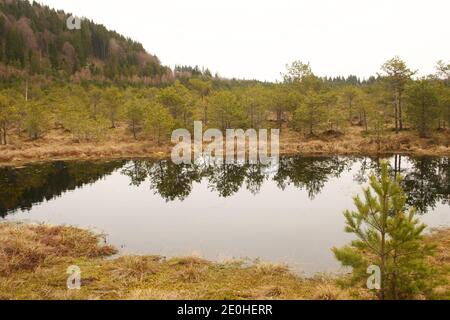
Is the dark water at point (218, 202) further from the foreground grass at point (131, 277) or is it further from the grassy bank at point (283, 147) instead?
the grassy bank at point (283, 147)

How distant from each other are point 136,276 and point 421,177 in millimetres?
30578

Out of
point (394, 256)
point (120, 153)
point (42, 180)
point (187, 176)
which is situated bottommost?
point (42, 180)

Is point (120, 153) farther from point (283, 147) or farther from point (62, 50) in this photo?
point (62, 50)

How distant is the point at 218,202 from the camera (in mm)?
29266

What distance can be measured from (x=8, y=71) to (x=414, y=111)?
117517 mm

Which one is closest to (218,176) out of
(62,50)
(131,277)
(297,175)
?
(297,175)

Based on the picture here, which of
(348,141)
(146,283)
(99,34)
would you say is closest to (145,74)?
(99,34)

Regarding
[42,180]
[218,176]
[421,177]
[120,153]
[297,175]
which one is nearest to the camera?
[421,177]

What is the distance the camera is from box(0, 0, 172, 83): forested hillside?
126 metres

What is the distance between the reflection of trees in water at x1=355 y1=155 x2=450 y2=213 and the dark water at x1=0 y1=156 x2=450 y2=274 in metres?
0.08

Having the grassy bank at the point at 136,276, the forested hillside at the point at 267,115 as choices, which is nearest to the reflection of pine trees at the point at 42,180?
the forested hillside at the point at 267,115

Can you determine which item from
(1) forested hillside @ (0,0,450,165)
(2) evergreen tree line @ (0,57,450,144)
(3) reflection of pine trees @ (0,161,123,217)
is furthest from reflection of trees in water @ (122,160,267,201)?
(2) evergreen tree line @ (0,57,450,144)

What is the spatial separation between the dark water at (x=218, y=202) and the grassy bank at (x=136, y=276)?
151 centimetres
